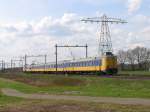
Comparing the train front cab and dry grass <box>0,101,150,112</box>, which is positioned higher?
the train front cab

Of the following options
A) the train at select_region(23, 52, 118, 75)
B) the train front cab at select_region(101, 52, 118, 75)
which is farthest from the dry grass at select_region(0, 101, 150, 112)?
the train at select_region(23, 52, 118, 75)

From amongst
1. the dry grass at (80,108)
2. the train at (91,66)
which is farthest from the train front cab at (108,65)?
the dry grass at (80,108)

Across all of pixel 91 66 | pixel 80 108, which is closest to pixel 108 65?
pixel 91 66

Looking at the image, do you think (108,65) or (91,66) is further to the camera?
(91,66)

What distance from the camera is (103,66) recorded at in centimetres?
5700

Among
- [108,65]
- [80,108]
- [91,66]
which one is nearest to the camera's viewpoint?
[80,108]

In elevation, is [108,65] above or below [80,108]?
above

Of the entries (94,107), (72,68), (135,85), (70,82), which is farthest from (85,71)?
(94,107)

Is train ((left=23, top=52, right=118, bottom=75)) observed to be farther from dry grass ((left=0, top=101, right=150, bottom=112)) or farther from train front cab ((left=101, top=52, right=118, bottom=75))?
dry grass ((left=0, top=101, right=150, bottom=112))

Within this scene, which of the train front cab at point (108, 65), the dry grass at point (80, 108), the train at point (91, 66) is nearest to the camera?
the dry grass at point (80, 108)

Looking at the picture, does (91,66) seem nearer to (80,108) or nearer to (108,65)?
(108,65)

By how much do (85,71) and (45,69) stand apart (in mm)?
31457

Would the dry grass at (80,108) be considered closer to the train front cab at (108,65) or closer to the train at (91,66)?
the train front cab at (108,65)

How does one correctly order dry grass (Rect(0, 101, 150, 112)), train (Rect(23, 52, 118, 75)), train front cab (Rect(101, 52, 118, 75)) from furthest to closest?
1. train (Rect(23, 52, 118, 75))
2. train front cab (Rect(101, 52, 118, 75))
3. dry grass (Rect(0, 101, 150, 112))
